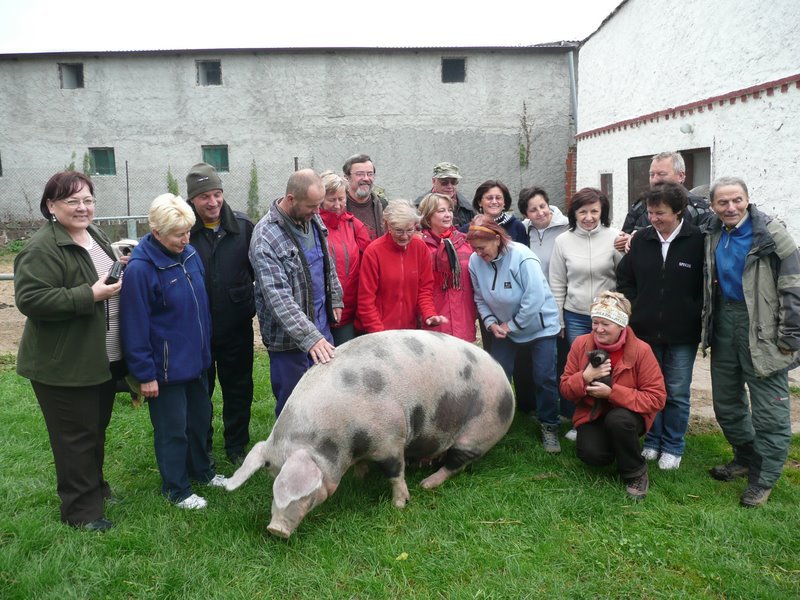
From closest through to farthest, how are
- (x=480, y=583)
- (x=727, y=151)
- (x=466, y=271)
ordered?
(x=480, y=583), (x=466, y=271), (x=727, y=151)

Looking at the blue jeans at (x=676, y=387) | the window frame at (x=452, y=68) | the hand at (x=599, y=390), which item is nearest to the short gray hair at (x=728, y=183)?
the blue jeans at (x=676, y=387)

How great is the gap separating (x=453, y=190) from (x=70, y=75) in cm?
1836

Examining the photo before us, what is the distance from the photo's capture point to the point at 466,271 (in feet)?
17.0

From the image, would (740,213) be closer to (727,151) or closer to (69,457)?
(69,457)

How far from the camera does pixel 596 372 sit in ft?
14.0

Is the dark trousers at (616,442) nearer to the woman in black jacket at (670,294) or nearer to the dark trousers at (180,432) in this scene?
the woman in black jacket at (670,294)

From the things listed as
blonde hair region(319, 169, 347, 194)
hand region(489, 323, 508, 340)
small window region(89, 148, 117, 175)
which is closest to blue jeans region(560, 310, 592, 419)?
hand region(489, 323, 508, 340)

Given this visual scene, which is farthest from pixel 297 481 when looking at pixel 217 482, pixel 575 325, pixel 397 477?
pixel 575 325

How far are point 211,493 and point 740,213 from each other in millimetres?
3864

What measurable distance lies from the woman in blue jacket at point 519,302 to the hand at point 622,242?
2.04ft

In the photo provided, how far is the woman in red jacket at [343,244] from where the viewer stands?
4.83 meters

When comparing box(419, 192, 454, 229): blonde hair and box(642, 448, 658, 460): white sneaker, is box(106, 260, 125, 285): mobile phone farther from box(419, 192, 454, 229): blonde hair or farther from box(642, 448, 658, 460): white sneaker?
box(642, 448, 658, 460): white sneaker

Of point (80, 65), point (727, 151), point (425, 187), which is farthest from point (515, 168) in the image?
point (80, 65)

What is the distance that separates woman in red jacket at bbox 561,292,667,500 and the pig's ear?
71.8 inches
